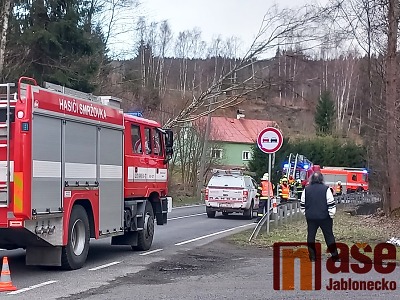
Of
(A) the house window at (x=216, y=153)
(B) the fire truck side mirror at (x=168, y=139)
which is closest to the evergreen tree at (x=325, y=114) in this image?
(A) the house window at (x=216, y=153)

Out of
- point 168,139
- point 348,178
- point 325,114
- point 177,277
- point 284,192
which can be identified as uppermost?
point 325,114

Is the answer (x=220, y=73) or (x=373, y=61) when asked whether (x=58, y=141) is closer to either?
(x=220, y=73)

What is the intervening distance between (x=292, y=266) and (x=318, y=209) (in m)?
1.19

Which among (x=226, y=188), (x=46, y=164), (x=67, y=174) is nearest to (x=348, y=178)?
(x=226, y=188)

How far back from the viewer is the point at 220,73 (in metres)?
22.2

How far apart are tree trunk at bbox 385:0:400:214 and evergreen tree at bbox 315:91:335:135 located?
48.9m

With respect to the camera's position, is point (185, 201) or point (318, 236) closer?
point (318, 236)

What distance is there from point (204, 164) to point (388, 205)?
84.0ft

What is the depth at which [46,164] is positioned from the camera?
11.4 m

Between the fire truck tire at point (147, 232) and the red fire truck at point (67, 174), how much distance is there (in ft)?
0.10

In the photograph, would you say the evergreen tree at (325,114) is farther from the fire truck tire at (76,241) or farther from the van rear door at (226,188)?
the fire truck tire at (76,241)

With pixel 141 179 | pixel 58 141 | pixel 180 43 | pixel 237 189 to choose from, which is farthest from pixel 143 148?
pixel 180 43

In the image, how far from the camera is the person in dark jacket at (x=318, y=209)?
44.0ft

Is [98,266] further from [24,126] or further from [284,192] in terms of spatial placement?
[284,192]
